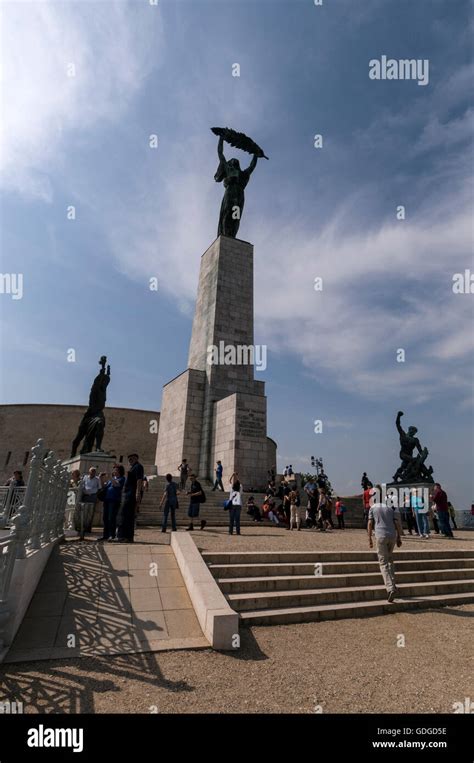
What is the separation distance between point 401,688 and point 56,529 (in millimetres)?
6200

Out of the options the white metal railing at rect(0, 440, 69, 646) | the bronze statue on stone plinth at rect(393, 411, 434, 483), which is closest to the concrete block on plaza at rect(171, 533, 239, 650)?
the white metal railing at rect(0, 440, 69, 646)

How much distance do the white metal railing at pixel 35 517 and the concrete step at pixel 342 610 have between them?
276 cm

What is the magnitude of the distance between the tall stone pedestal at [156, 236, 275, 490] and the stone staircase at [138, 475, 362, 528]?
2171mm

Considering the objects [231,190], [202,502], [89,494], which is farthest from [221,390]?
[231,190]

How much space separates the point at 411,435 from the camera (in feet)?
69.7

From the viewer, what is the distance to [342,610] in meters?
5.44

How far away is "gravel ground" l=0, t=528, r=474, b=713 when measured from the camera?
307 centimetres

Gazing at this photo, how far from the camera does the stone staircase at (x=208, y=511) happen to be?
484 inches

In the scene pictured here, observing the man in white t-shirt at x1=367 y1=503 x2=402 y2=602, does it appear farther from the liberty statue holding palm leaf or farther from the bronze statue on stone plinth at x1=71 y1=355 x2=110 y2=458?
the liberty statue holding palm leaf

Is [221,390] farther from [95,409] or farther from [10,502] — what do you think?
[10,502]

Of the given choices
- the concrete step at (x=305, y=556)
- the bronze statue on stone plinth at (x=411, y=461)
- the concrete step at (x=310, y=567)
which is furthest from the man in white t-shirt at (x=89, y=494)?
the bronze statue on stone plinth at (x=411, y=461)

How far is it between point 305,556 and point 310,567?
42 centimetres

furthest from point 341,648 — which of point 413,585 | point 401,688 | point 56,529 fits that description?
point 56,529

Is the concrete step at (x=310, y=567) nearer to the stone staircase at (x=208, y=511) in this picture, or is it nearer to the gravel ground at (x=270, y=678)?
the gravel ground at (x=270, y=678)
